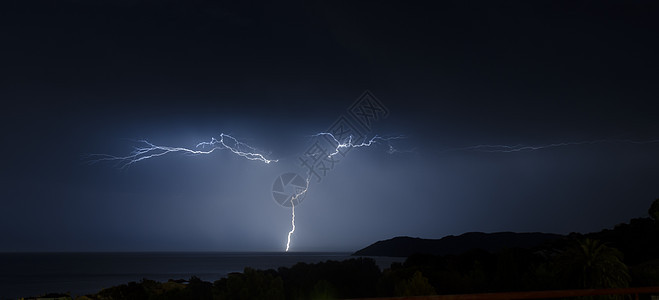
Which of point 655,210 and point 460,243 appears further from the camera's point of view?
point 460,243

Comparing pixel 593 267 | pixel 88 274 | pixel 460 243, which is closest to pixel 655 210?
pixel 593 267

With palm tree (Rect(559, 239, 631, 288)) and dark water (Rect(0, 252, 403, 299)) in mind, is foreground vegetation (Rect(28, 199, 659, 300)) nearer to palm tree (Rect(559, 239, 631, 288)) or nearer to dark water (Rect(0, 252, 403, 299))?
palm tree (Rect(559, 239, 631, 288))

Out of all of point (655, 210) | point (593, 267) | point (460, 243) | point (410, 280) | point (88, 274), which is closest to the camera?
point (593, 267)

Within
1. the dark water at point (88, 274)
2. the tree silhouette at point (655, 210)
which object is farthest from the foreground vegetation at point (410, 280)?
the dark water at point (88, 274)

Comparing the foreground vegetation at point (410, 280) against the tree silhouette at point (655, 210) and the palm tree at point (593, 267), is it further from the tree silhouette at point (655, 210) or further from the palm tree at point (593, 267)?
the tree silhouette at point (655, 210)

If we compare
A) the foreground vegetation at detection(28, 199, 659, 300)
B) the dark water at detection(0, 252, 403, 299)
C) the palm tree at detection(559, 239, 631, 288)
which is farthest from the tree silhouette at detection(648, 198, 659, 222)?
the dark water at detection(0, 252, 403, 299)

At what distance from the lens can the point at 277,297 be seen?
1226 cm

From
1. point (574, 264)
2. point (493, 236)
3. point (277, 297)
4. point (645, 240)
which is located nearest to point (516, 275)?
point (574, 264)

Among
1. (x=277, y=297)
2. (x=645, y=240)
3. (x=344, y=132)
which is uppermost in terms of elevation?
(x=344, y=132)

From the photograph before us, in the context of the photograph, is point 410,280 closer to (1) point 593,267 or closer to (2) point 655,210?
(1) point 593,267

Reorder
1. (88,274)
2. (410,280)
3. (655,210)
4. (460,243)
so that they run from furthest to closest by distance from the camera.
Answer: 1. (460,243)
2. (88,274)
3. (655,210)
4. (410,280)

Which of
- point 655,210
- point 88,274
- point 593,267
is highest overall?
point 655,210

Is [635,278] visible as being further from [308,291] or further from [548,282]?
[308,291]

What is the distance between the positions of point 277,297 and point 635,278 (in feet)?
33.4
